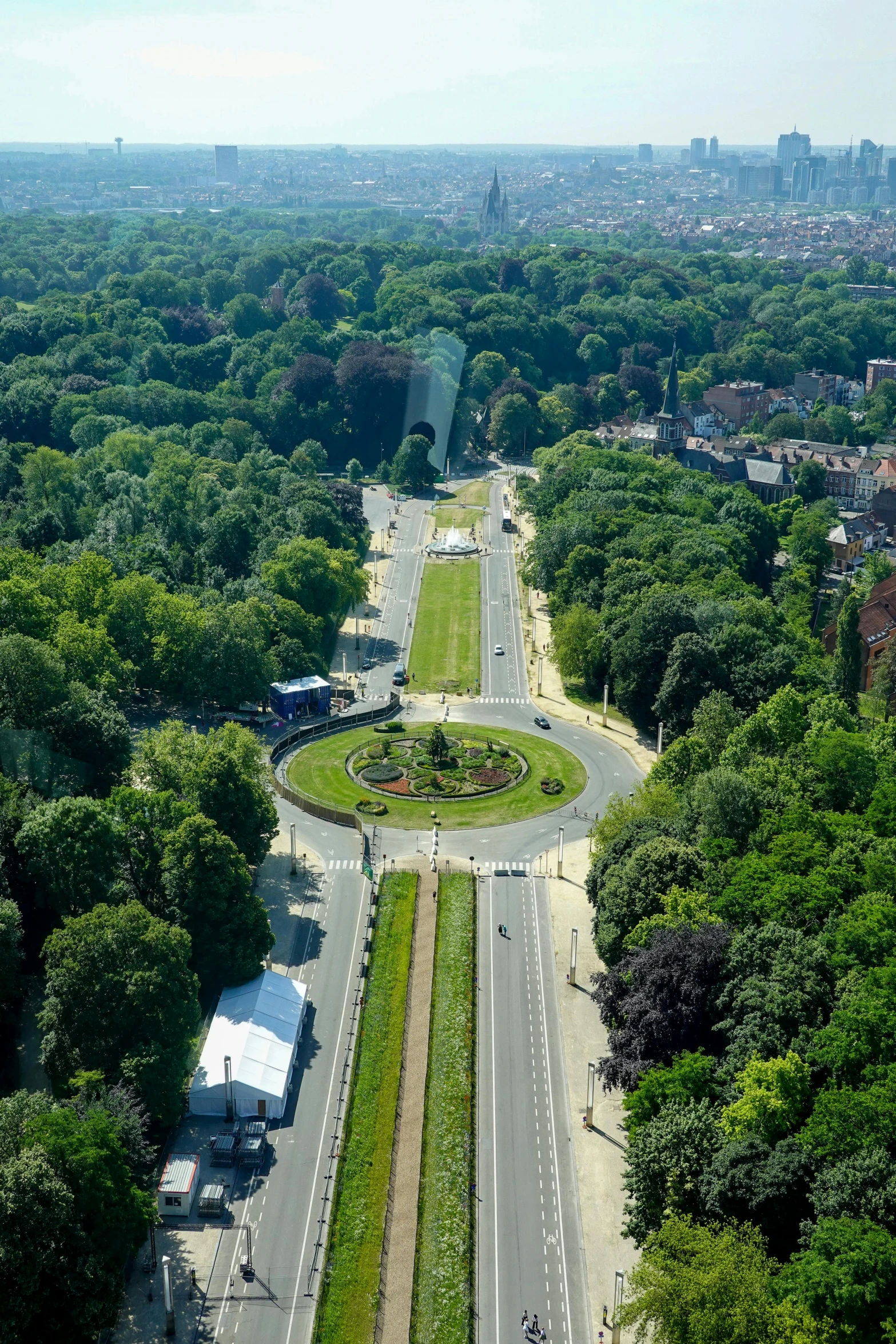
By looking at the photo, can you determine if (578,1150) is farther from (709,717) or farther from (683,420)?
(683,420)

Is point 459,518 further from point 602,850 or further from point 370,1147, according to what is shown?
point 370,1147

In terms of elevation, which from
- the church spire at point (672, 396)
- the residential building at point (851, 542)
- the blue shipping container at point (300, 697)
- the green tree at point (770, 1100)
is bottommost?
the residential building at point (851, 542)

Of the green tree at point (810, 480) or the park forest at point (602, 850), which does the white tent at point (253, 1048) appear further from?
the green tree at point (810, 480)

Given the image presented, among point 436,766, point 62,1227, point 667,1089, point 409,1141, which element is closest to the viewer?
point 62,1227

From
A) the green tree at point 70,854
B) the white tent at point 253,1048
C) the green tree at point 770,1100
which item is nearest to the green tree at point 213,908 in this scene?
the white tent at point 253,1048

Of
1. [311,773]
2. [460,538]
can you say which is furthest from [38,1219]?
[460,538]

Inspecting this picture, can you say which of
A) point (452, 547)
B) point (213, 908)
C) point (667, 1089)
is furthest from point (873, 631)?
point (667, 1089)
